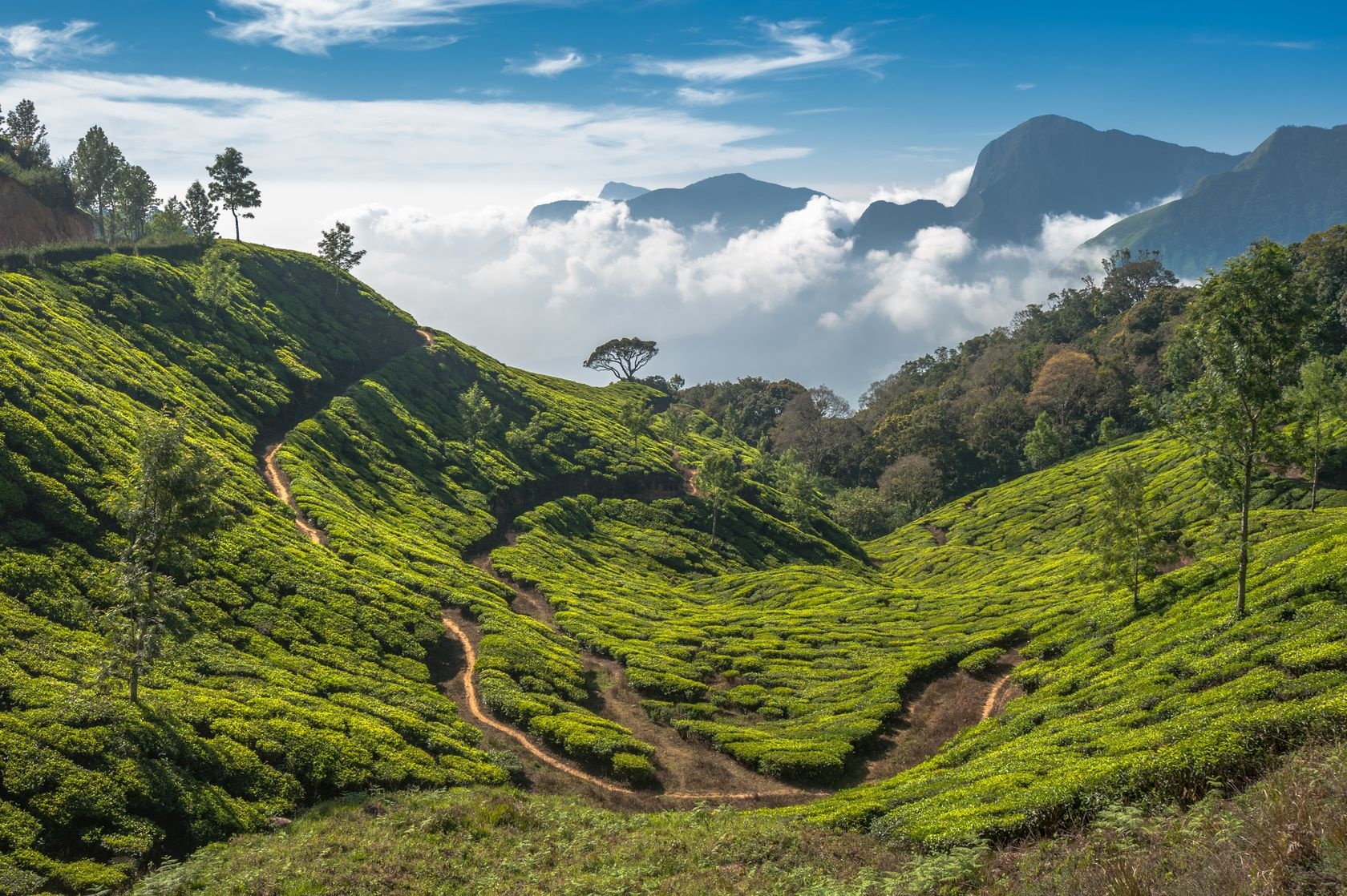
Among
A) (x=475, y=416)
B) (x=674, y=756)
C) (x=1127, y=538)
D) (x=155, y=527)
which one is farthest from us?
(x=475, y=416)

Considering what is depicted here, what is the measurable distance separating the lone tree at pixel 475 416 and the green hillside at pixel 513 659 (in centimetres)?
428

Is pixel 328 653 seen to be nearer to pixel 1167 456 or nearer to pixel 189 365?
pixel 189 365

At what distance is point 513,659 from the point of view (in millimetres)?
45250

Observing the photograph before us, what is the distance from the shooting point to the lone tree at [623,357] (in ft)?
586

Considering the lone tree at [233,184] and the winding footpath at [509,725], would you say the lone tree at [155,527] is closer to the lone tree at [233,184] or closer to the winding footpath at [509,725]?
the winding footpath at [509,725]

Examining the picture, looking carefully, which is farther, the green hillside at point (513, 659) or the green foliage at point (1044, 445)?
the green foliage at point (1044, 445)

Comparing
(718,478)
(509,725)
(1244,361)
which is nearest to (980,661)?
(1244,361)

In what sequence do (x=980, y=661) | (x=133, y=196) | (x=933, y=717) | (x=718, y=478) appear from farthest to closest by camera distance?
(x=133, y=196) < (x=718, y=478) < (x=980, y=661) < (x=933, y=717)

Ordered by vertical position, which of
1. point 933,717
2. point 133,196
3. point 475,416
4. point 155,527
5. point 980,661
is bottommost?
point 933,717

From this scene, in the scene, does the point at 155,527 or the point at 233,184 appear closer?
the point at 155,527

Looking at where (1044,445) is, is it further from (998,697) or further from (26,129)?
(26,129)

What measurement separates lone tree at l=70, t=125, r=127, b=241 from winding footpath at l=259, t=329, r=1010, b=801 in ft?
262

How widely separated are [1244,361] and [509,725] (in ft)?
122

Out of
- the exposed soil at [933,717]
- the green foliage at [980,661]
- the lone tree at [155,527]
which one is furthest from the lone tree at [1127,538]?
the lone tree at [155,527]
